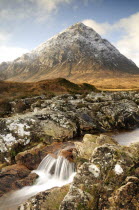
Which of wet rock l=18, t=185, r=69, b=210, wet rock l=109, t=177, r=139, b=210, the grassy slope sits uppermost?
→ the grassy slope

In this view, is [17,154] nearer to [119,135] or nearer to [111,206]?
[111,206]

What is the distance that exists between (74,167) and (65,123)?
964 centimetres

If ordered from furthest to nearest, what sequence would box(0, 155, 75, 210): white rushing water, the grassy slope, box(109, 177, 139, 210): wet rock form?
the grassy slope, box(0, 155, 75, 210): white rushing water, box(109, 177, 139, 210): wet rock

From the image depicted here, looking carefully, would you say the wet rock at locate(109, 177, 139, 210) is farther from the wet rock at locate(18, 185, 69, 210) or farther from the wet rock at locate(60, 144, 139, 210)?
the wet rock at locate(18, 185, 69, 210)

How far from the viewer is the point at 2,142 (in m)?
19.7

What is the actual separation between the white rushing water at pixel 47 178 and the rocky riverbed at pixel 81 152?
635 mm

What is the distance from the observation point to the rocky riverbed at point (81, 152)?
8.65 m

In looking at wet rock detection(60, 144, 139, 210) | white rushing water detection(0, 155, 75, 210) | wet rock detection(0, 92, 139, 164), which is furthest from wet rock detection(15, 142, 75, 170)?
wet rock detection(60, 144, 139, 210)

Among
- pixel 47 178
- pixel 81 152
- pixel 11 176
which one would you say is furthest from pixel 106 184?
pixel 11 176

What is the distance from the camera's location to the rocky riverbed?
865 cm

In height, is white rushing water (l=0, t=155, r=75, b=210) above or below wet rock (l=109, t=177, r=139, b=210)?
below

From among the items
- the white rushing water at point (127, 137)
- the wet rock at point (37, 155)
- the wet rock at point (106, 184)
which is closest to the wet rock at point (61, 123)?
the wet rock at point (37, 155)

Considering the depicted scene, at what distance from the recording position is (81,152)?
15.0 meters

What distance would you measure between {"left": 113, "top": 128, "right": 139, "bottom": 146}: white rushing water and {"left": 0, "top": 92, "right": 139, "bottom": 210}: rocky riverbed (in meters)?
2.04
